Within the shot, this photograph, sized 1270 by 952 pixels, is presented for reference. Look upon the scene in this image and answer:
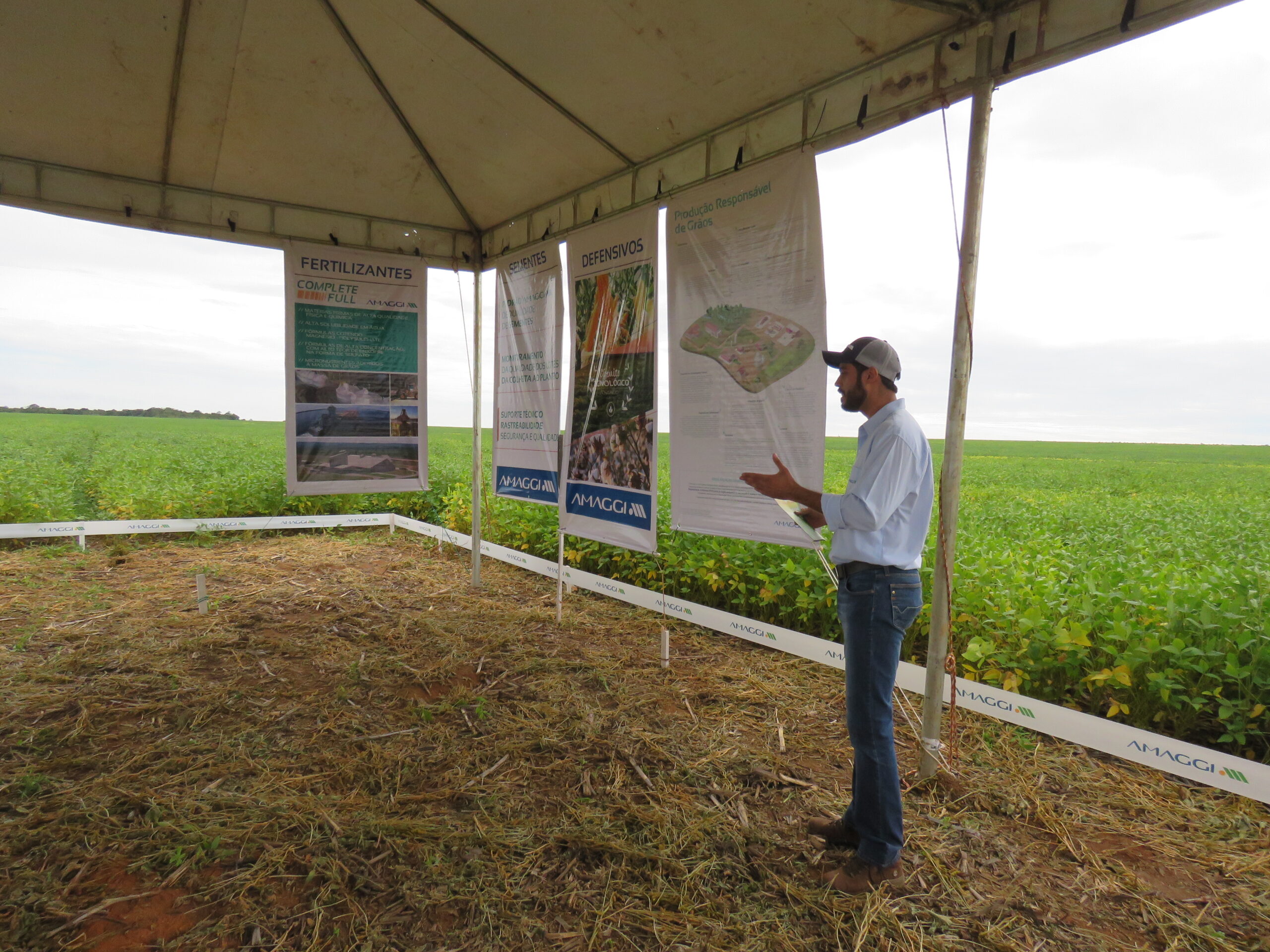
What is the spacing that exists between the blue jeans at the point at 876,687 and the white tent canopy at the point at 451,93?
8.00 feet

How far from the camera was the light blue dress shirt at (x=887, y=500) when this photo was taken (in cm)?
252

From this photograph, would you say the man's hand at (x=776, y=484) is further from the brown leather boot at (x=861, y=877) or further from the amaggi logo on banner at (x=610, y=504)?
the amaggi logo on banner at (x=610, y=504)

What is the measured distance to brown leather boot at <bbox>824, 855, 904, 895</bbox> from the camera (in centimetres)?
265

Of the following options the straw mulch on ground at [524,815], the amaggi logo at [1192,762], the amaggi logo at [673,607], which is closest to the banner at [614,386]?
the amaggi logo at [673,607]

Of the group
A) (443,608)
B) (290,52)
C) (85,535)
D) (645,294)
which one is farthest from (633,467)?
(85,535)

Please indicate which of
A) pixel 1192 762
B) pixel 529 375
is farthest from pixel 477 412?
pixel 1192 762

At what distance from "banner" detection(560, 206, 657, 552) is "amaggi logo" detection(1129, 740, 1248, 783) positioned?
10.1ft

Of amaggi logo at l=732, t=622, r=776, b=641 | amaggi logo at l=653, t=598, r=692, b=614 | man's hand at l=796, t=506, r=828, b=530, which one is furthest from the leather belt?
amaggi logo at l=653, t=598, r=692, b=614

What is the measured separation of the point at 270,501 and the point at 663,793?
33.1 feet

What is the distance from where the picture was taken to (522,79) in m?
4.45

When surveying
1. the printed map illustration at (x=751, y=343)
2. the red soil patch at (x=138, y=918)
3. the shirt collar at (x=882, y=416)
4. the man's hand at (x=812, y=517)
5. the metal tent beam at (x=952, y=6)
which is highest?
the metal tent beam at (x=952, y=6)

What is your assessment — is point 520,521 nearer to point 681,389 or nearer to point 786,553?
point 786,553

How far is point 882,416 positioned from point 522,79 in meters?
3.45

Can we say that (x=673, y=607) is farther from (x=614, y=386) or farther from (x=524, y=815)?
(x=524, y=815)
